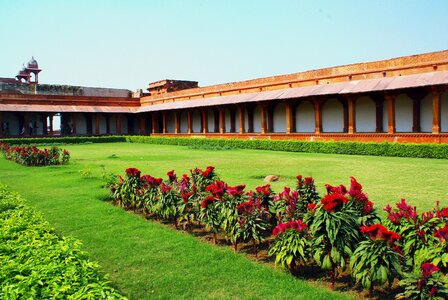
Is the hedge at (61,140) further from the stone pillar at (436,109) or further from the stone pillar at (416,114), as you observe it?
the stone pillar at (436,109)

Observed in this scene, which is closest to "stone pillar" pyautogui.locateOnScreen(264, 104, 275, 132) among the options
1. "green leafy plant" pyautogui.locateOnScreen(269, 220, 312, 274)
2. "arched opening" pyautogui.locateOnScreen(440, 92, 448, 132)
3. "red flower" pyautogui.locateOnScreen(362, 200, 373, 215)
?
"arched opening" pyautogui.locateOnScreen(440, 92, 448, 132)

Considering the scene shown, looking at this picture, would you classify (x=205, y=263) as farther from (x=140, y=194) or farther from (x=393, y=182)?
(x=393, y=182)

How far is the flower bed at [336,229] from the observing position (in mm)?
3152

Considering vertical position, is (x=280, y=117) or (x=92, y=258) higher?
(x=280, y=117)

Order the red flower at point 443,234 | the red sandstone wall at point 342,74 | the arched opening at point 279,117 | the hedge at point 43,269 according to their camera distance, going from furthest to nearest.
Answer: the arched opening at point 279,117 → the red sandstone wall at point 342,74 → the red flower at point 443,234 → the hedge at point 43,269

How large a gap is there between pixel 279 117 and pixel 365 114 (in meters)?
6.60

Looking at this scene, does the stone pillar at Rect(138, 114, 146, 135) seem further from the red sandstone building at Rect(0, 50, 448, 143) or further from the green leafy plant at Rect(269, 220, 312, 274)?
the green leafy plant at Rect(269, 220, 312, 274)

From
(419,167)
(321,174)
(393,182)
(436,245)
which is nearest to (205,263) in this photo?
(436,245)

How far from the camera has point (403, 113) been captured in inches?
766

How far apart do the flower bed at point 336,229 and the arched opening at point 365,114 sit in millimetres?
16822

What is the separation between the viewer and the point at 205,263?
430 cm

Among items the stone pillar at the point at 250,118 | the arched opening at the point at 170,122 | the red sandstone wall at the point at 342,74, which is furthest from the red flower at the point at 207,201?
the arched opening at the point at 170,122

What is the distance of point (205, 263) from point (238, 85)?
24.6m

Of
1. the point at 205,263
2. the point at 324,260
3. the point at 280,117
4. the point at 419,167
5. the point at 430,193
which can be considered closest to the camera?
the point at 324,260
